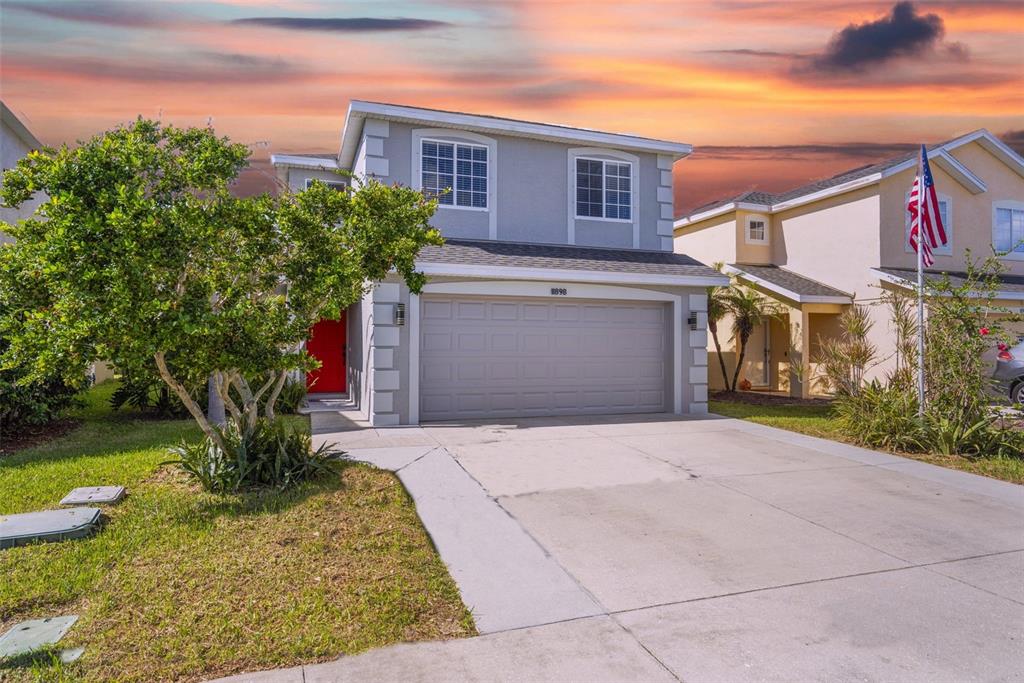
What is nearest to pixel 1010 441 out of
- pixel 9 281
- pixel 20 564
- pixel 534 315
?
pixel 534 315

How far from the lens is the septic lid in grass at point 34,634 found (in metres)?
3.21

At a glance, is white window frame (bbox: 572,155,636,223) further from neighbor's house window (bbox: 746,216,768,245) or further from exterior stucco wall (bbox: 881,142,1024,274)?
exterior stucco wall (bbox: 881,142,1024,274)

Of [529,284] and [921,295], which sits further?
[529,284]

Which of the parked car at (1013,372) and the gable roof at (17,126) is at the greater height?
the gable roof at (17,126)

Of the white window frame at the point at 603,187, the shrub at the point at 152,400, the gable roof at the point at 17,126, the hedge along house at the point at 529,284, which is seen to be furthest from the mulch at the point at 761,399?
the gable roof at the point at 17,126

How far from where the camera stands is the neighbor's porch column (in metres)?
15.3

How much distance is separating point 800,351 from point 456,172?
390 inches

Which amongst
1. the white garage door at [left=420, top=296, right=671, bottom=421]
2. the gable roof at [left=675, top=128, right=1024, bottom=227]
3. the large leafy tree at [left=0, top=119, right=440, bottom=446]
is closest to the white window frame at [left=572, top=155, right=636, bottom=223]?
the white garage door at [left=420, top=296, right=671, bottom=421]

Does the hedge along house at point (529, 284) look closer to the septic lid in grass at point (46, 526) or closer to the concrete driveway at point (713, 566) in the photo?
the concrete driveway at point (713, 566)

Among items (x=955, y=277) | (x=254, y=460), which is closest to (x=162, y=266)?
(x=254, y=460)

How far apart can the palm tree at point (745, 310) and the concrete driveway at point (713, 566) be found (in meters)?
7.52

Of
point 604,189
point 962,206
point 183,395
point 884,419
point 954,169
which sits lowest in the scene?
point 884,419

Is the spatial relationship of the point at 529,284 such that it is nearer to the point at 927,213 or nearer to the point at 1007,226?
the point at 927,213

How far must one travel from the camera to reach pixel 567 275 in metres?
10.9
